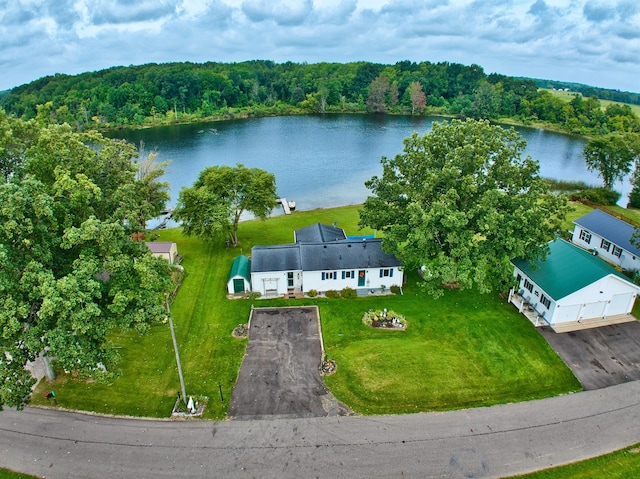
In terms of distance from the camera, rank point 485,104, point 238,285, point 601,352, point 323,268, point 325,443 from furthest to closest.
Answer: point 485,104, point 238,285, point 323,268, point 601,352, point 325,443

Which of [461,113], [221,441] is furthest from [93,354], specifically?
[461,113]

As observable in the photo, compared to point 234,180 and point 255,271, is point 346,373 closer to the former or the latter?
point 255,271

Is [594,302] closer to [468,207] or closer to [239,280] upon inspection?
[468,207]

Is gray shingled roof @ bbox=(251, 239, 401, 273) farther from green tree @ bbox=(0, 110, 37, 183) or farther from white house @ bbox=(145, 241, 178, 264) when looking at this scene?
green tree @ bbox=(0, 110, 37, 183)

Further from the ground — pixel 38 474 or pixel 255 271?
pixel 255 271

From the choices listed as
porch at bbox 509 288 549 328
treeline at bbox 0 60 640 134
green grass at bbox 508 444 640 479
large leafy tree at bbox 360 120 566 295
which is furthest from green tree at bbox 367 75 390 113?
green grass at bbox 508 444 640 479

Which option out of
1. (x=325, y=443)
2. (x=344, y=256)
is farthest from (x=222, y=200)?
(x=325, y=443)

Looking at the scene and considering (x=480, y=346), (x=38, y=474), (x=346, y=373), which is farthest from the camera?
(x=480, y=346)
